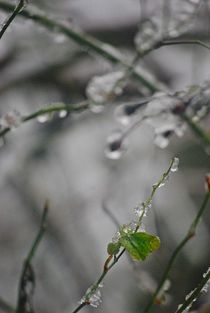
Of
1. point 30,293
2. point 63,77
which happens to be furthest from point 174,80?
point 30,293

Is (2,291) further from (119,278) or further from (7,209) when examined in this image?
(119,278)

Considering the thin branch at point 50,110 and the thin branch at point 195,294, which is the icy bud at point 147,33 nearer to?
the thin branch at point 50,110

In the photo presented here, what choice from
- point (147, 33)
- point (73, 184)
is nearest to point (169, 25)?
point (147, 33)

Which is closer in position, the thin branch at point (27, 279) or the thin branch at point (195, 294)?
the thin branch at point (195, 294)

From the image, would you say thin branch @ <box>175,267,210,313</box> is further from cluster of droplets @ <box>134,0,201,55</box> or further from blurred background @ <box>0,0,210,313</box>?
blurred background @ <box>0,0,210,313</box>

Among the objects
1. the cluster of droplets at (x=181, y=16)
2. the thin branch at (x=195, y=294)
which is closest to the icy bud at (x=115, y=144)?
the cluster of droplets at (x=181, y=16)

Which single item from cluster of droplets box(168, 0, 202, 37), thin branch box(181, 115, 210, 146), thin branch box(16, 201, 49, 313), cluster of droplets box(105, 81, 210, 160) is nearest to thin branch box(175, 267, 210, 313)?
thin branch box(16, 201, 49, 313)
